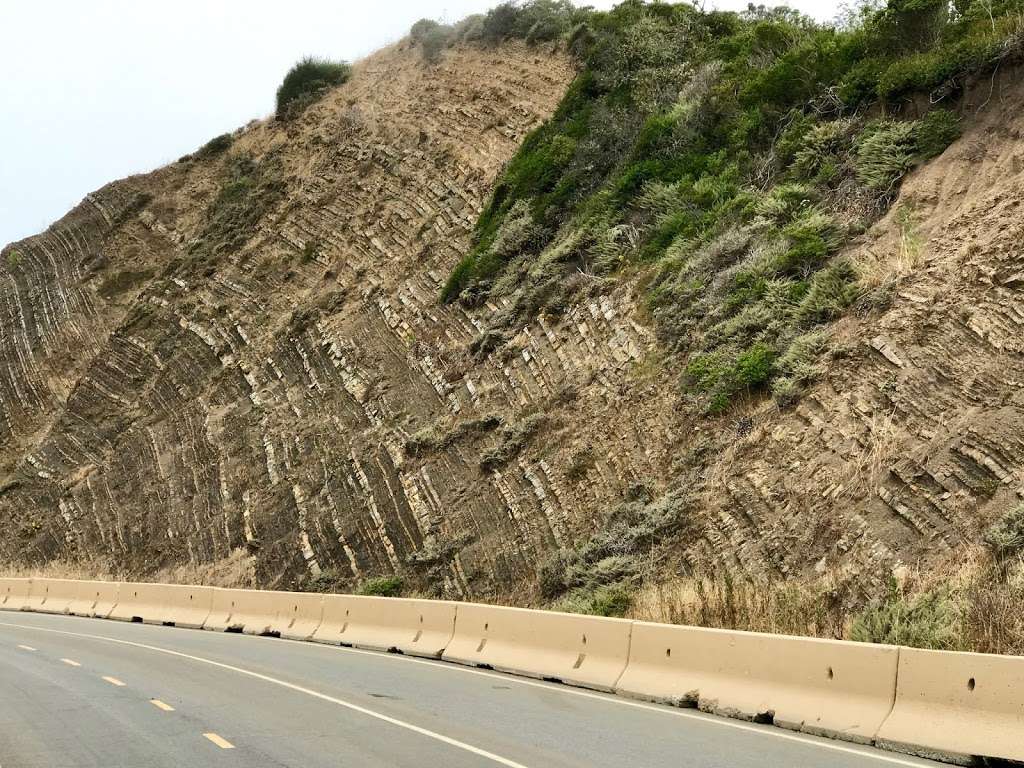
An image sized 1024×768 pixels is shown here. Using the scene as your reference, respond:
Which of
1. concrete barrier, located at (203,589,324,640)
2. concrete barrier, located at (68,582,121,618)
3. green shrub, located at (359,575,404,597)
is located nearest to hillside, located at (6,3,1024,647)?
green shrub, located at (359,575,404,597)

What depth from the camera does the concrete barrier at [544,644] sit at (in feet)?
43.1

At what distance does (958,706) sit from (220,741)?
5.68 m

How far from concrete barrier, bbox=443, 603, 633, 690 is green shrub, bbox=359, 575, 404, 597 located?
5342 mm

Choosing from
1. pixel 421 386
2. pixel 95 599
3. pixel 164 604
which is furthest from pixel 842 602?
pixel 95 599

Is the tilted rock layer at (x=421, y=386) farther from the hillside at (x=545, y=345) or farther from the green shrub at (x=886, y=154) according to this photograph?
the green shrub at (x=886, y=154)

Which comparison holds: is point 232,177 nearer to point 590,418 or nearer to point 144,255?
point 144,255

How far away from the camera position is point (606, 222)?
24.6m

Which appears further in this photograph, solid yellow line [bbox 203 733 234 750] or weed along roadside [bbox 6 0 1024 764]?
weed along roadside [bbox 6 0 1024 764]

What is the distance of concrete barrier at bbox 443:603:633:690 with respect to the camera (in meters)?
13.1

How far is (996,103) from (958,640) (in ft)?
37.0

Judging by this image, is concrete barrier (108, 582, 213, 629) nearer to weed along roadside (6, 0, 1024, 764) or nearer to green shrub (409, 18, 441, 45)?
weed along roadside (6, 0, 1024, 764)

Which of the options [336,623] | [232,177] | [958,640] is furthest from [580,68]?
[958,640]

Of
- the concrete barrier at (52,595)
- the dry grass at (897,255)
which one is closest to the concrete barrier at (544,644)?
the dry grass at (897,255)

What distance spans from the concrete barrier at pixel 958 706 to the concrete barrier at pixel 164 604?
17.4 meters
